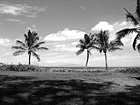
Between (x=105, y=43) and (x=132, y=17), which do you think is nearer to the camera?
(x=132, y=17)

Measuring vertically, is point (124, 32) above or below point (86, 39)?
below

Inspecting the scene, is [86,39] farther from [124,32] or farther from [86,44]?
[124,32]

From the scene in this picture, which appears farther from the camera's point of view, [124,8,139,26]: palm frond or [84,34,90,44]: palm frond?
[84,34,90,44]: palm frond

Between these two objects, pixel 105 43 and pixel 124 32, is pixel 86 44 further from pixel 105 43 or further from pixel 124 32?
pixel 124 32

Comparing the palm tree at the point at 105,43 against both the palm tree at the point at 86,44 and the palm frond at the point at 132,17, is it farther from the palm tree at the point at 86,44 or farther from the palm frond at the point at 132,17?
the palm frond at the point at 132,17

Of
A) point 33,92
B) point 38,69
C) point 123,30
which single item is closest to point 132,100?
point 33,92

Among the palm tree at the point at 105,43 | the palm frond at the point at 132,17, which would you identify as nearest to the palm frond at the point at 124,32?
the palm frond at the point at 132,17

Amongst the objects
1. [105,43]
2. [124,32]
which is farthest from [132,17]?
[105,43]

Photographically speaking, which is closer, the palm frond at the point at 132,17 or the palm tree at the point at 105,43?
the palm frond at the point at 132,17

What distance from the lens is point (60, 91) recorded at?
11875 millimetres

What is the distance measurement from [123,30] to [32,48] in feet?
84.7

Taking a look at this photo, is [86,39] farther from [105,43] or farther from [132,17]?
[132,17]

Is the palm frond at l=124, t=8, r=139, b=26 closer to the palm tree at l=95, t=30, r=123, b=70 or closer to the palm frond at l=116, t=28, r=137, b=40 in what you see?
the palm frond at l=116, t=28, r=137, b=40

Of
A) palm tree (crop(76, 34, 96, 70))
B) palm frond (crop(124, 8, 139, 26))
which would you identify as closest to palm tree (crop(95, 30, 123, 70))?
→ palm tree (crop(76, 34, 96, 70))
